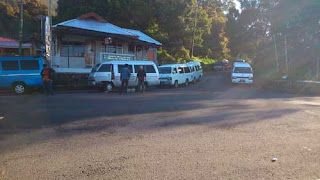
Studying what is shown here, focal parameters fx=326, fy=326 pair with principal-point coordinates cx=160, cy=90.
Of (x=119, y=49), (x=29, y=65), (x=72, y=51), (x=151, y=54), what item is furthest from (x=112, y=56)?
(x=29, y=65)

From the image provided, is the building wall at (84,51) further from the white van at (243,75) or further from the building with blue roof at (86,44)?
the white van at (243,75)

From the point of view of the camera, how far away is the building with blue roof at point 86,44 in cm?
2330

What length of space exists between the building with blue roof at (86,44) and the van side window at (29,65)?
440 centimetres

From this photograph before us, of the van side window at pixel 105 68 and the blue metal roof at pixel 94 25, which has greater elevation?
the blue metal roof at pixel 94 25

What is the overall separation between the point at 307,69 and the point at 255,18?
25.7 metres

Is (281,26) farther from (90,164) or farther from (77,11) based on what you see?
(90,164)

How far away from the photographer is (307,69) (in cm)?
2803

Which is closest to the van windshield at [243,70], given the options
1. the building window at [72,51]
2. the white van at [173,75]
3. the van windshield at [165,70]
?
the white van at [173,75]

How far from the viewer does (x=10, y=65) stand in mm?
16828

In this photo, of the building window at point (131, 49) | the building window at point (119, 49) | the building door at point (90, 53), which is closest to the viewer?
the building door at point (90, 53)

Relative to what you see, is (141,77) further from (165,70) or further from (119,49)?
(119,49)

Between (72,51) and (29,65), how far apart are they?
26.0 feet

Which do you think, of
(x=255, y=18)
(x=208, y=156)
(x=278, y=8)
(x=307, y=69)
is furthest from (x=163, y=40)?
(x=208, y=156)

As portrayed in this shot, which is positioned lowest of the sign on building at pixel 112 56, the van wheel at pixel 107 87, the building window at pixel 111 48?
the van wheel at pixel 107 87
